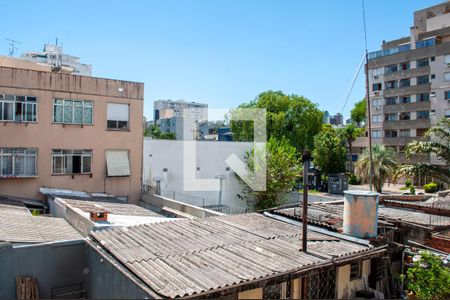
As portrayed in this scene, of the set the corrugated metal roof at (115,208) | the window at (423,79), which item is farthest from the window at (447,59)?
the corrugated metal roof at (115,208)

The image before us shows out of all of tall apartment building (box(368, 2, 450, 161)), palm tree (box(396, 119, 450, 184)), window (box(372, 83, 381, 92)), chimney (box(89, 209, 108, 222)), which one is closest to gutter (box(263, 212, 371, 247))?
chimney (box(89, 209, 108, 222))

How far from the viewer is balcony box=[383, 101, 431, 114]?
137 ft

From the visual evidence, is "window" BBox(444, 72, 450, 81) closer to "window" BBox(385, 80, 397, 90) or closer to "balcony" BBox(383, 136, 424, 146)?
"window" BBox(385, 80, 397, 90)

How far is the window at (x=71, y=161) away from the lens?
18906 mm

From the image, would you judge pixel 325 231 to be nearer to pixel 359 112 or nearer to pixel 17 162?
pixel 17 162

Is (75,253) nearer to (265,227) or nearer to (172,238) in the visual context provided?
(172,238)

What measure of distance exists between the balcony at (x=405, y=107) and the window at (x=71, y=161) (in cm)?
3705

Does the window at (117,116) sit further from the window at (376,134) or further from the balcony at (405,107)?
the window at (376,134)

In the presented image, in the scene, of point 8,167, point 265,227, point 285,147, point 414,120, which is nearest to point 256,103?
point 414,120

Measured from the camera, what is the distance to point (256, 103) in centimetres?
4825

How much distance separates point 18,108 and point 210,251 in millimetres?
14597

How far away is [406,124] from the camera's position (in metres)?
43.2

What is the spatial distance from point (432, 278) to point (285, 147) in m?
18.2

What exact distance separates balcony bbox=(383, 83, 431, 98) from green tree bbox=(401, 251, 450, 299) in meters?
37.8
